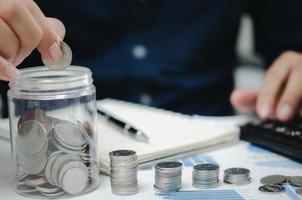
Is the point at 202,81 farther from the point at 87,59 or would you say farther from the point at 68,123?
the point at 68,123

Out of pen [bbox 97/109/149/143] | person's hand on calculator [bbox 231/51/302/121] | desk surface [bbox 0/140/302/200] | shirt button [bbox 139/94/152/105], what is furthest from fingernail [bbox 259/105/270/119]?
shirt button [bbox 139/94/152/105]

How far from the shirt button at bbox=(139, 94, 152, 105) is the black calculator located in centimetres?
38

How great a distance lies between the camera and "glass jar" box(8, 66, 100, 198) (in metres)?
0.57

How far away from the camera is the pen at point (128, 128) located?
73 centimetres

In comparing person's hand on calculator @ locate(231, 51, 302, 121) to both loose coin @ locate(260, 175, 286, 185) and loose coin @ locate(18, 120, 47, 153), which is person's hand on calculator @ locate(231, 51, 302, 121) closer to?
loose coin @ locate(260, 175, 286, 185)

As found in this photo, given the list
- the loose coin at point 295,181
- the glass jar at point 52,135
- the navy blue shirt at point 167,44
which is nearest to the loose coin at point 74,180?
the glass jar at point 52,135

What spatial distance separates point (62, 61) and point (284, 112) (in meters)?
0.37

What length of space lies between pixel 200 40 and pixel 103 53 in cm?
20

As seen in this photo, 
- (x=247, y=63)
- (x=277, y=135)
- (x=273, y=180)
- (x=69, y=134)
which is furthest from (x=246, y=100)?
(x=247, y=63)

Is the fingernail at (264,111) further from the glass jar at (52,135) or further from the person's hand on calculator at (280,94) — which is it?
the glass jar at (52,135)

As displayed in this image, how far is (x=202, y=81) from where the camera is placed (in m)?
1.17

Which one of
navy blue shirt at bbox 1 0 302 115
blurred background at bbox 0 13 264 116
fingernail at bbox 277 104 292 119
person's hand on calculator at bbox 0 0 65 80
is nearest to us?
person's hand on calculator at bbox 0 0 65 80

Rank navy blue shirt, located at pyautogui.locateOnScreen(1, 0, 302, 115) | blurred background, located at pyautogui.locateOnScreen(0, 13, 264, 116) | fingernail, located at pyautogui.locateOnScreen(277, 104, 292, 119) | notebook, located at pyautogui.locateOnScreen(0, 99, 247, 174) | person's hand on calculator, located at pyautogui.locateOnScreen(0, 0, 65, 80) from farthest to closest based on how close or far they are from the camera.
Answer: blurred background, located at pyautogui.locateOnScreen(0, 13, 264, 116) → navy blue shirt, located at pyautogui.locateOnScreen(1, 0, 302, 115) → fingernail, located at pyautogui.locateOnScreen(277, 104, 292, 119) → notebook, located at pyautogui.locateOnScreen(0, 99, 247, 174) → person's hand on calculator, located at pyautogui.locateOnScreen(0, 0, 65, 80)

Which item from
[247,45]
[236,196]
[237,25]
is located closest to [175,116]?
[236,196]
